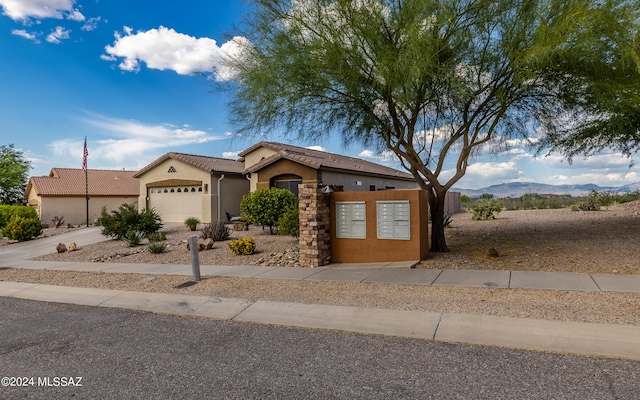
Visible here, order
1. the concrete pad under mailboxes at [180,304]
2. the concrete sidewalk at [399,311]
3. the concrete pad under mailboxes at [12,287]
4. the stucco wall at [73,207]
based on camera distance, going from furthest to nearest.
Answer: the stucco wall at [73,207], the concrete pad under mailboxes at [12,287], the concrete pad under mailboxes at [180,304], the concrete sidewalk at [399,311]

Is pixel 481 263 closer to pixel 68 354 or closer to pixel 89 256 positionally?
pixel 68 354

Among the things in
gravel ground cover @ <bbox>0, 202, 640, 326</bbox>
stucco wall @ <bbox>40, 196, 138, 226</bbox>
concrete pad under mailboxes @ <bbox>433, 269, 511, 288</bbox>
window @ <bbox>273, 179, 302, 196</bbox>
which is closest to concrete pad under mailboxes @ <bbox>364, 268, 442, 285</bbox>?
concrete pad under mailboxes @ <bbox>433, 269, 511, 288</bbox>

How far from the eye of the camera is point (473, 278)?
9117 mm

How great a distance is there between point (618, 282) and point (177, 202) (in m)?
23.9

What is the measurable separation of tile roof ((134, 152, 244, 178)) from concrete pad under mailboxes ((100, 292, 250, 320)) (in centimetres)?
1678

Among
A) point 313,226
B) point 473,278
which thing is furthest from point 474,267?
point 313,226

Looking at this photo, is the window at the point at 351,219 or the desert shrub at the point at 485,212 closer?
the window at the point at 351,219

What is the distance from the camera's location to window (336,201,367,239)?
11656 mm

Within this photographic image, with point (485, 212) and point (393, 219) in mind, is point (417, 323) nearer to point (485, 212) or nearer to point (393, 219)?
point (393, 219)

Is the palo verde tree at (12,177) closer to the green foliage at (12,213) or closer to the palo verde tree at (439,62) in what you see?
the green foliage at (12,213)

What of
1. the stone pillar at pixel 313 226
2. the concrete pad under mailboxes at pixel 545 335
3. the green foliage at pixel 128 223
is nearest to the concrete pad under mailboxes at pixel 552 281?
the concrete pad under mailboxes at pixel 545 335

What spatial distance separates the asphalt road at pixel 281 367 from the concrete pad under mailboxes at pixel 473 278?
3313 millimetres

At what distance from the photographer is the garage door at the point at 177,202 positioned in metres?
26.3

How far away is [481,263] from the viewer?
35.7 feet
